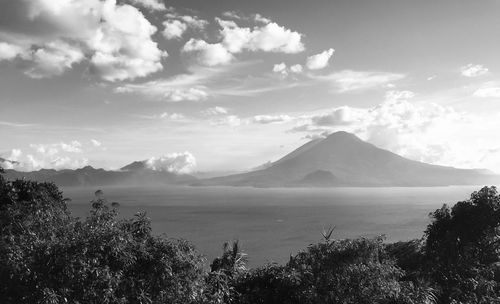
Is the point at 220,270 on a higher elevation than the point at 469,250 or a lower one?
lower

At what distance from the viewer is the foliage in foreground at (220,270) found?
14484mm

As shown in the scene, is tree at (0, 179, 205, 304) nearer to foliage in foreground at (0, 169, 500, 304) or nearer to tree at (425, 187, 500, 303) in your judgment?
foliage in foreground at (0, 169, 500, 304)

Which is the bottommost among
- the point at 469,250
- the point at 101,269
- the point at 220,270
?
the point at 220,270

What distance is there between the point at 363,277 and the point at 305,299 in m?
2.78

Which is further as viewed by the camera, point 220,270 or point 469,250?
point 469,250

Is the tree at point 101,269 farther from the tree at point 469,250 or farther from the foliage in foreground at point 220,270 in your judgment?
the tree at point 469,250

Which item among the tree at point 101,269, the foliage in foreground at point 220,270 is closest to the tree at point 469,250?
the foliage in foreground at point 220,270

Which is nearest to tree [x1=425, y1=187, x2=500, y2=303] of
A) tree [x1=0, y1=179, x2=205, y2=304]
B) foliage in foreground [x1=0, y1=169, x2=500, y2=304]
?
foliage in foreground [x1=0, y1=169, x2=500, y2=304]

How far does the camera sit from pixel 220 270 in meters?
21.0

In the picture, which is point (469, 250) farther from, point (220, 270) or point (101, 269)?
point (101, 269)

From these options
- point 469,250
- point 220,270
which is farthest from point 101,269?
point 469,250

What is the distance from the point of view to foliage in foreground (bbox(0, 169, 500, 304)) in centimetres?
1448

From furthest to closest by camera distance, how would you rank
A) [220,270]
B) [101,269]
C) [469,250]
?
[469,250] → [220,270] → [101,269]

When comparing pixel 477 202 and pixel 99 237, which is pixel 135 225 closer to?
pixel 99 237
